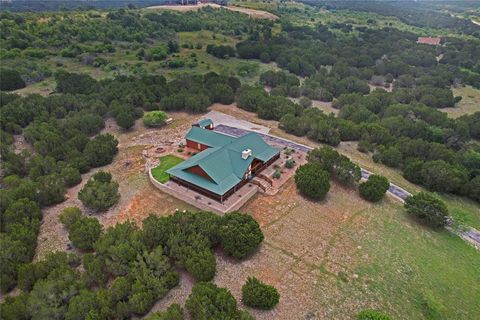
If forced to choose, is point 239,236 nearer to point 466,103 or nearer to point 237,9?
point 466,103

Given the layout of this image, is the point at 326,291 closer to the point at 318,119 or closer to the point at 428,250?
the point at 428,250

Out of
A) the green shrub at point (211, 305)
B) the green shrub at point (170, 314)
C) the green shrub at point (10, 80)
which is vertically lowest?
the green shrub at point (10, 80)

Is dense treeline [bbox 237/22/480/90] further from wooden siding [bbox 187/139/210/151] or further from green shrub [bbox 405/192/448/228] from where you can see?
green shrub [bbox 405/192/448/228]

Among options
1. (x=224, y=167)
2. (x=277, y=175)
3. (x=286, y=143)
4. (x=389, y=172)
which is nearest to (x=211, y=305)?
(x=224, y=167)

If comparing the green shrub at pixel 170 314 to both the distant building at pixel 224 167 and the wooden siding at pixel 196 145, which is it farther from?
the wooden siding at pixel 196 145

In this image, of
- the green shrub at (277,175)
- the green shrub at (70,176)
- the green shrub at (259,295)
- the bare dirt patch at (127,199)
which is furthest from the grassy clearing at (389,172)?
the green shrub at (70,176)

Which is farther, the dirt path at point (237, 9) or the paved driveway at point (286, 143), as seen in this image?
the dirt path at point (237, 9)

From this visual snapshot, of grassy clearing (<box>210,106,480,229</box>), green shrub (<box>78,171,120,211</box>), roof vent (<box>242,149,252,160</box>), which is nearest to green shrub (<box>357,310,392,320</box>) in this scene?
roof vent (<box>242,149,252,160</box>)
